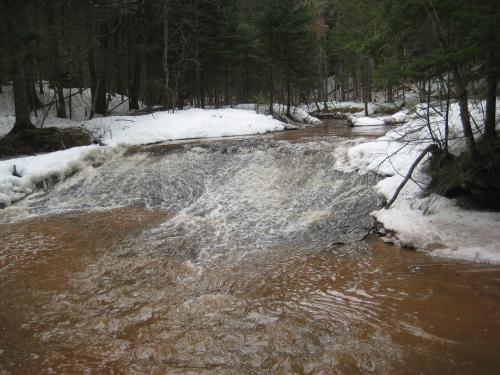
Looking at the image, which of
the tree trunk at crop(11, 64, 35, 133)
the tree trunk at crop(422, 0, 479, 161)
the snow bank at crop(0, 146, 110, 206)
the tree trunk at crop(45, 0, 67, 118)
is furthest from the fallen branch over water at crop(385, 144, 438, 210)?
the tree trunk at crop(45, 0, 67, 118)

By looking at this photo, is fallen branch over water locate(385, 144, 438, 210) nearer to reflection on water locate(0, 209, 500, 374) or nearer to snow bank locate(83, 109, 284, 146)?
reflection on water locate(0, 209, 500, 374)

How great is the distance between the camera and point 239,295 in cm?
480

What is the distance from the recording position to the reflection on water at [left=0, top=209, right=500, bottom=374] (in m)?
3.49

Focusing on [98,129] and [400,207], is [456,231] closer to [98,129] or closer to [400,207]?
[400,207]

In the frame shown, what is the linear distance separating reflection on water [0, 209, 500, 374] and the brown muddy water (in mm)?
17

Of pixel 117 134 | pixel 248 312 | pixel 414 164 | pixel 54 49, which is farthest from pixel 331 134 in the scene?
pixel 248 312

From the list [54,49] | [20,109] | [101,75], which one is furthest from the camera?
[101,75]

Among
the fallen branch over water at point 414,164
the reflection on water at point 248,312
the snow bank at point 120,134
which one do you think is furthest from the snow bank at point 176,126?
the fallen branch over water at point 414,164

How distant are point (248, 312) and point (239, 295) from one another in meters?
0.44

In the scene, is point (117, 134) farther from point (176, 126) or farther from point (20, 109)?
point (20, 109)

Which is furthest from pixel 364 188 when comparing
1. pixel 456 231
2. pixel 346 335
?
pixel 346 335

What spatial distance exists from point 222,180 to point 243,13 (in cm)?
1670

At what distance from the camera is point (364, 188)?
7.88m

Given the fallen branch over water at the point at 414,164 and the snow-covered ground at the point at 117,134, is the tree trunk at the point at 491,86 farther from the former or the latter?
the snow-covered ground at the point at 117,134
